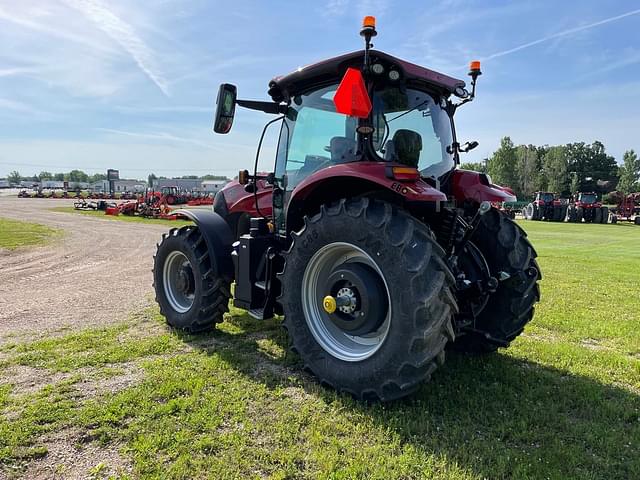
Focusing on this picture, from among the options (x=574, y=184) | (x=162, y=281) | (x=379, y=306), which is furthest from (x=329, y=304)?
(x=574, y=184)

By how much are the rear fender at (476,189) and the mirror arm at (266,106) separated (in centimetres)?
186

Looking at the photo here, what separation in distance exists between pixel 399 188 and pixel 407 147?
0.82m

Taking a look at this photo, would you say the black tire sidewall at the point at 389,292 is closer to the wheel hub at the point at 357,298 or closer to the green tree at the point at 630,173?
the wheel hub at the point at 357,298

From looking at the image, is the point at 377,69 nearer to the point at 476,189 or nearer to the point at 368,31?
the point at 368,31

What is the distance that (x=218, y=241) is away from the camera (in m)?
4.90

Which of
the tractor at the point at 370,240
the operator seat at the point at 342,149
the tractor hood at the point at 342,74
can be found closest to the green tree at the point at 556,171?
the tractor at the point at 370,240

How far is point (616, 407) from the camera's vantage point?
3340 millimetres

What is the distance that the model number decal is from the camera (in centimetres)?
312

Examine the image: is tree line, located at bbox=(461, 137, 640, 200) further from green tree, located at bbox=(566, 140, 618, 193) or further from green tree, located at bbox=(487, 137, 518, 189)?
green tree, located at bbox=(566, 140, 618, 193)

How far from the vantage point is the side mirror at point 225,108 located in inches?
166

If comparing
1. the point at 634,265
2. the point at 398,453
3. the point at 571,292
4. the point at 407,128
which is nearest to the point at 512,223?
the point at 407,128

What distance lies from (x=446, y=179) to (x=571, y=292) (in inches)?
180

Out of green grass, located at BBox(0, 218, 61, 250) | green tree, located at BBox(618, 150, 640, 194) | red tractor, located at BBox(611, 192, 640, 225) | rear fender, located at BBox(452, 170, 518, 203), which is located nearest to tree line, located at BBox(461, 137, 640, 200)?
green tree, located at BBox(618, 150, 640, 194)

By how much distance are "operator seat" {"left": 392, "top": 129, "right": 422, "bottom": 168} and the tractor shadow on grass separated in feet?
6.06
